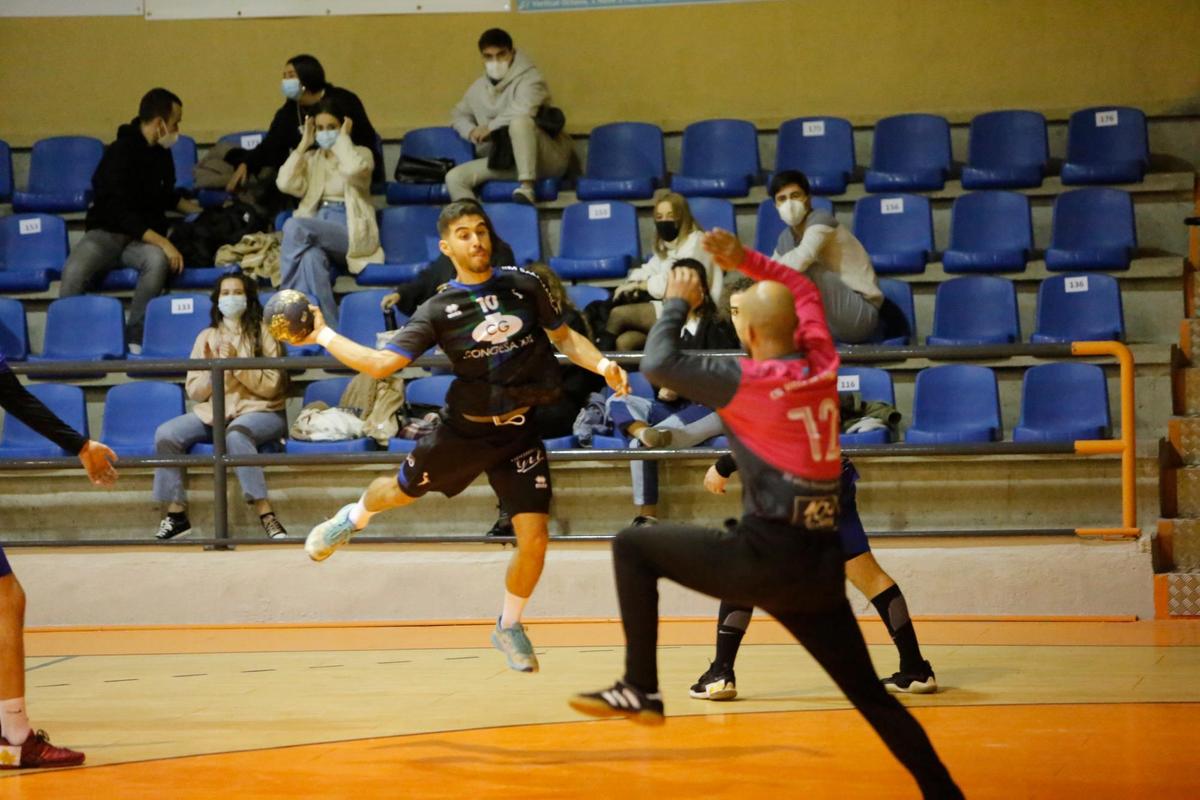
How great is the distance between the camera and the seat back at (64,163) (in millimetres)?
13062

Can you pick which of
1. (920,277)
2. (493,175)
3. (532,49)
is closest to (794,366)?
(920,277)

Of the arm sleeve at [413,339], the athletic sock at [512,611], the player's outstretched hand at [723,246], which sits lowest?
the athletic sock at [512,611]

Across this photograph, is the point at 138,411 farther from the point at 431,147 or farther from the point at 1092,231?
the point at 1092,231

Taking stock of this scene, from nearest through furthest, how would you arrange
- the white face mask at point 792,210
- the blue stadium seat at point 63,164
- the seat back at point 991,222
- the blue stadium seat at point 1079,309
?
the white face mask at point 792,210 < the blue stadium seat at point 1079,309 < the seat back at point 991,222 < the blue stadium seat at point 63,164

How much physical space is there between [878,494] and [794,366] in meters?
5.14

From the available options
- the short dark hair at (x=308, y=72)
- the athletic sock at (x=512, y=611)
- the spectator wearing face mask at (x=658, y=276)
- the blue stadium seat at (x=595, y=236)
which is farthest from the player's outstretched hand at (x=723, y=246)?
the short dark hair at (x=308, y=72)

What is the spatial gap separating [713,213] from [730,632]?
526 cm

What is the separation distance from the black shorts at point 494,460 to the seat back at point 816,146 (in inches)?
252

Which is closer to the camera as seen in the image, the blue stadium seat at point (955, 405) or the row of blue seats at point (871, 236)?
the blue stadium seat at point (955, 405)

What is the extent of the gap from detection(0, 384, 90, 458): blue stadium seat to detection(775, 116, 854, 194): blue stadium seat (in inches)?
221

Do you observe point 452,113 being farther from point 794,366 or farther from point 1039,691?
point 794,366

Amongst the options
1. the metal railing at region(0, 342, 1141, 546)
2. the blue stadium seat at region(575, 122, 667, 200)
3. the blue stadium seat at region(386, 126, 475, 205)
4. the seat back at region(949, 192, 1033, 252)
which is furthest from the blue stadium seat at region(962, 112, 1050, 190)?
the blue stadium seat at region(386, 126, 475, 205)

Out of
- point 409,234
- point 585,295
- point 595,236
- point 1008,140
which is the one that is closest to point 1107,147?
point 1008,140

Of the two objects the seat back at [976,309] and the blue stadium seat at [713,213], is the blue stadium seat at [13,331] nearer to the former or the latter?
the blue stadium seat at [713,213]
